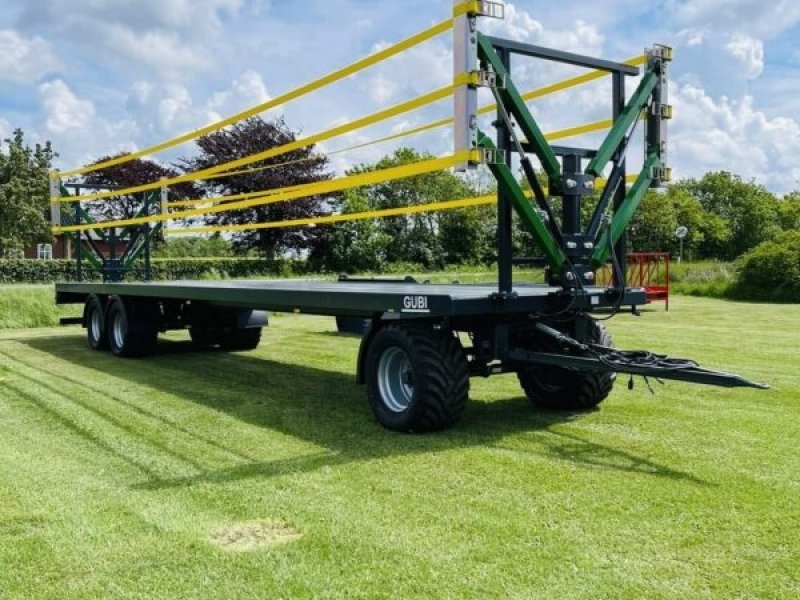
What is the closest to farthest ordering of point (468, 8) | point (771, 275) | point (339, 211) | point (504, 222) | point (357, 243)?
point (468, 8)
point (504, 222)
point (357, 243)
point (771, 275)
point (339, 211)

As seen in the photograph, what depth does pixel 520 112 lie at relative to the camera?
19.4 feet

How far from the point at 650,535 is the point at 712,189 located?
7222 cm

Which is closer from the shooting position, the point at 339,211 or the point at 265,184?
the point at 339,211

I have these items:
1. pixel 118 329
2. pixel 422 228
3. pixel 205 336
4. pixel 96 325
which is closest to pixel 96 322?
pixel 96 325

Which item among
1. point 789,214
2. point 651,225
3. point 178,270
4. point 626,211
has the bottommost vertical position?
point 178,270

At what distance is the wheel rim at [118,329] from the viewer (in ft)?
36.8

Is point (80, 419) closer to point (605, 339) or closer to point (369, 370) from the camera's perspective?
point (369, 370)

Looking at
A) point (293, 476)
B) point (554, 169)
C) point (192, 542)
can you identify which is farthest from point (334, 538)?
point (554, 169)

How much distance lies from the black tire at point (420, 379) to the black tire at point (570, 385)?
1.14 meters

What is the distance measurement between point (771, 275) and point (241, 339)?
1934 centimetres

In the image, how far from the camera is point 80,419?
6.85 m

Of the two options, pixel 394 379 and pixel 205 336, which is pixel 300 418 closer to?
pixel 394 379

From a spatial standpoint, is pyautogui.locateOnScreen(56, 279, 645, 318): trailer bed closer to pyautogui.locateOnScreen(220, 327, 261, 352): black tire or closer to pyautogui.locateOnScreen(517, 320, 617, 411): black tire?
pyautogui.locateOnScreen(517, 320, 617, 411): black tire

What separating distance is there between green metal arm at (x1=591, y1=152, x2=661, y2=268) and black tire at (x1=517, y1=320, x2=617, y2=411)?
0.67 metres
